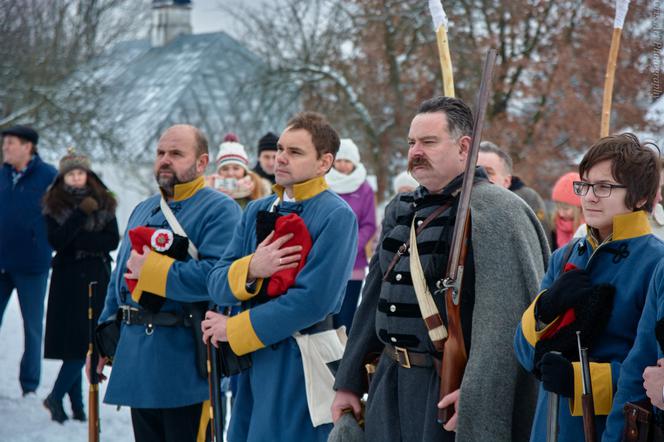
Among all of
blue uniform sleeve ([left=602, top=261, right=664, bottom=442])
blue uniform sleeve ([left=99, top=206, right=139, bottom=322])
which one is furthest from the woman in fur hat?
blue uniform sleeve ([left=602, top=261, right=664, bottom=442])

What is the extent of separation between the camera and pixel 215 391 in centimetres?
443

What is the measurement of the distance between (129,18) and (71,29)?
2.21 meters

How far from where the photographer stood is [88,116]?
67.3 feet

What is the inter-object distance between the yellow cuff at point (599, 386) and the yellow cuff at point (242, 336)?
1494 mm

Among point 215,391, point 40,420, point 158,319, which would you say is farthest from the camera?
point 40,420

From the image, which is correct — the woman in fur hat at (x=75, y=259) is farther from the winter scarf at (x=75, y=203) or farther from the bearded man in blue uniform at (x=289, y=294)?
the bearded man in blue uniform at (x=289, y=294)

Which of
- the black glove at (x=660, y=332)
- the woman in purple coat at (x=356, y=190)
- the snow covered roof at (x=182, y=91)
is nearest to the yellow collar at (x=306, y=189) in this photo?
the black glove at (x=660, y=332)

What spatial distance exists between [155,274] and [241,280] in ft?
1.92

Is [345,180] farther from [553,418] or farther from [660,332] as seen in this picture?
[660,332]

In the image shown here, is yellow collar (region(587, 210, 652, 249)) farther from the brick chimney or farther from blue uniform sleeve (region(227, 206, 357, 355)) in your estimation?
the brick chimney

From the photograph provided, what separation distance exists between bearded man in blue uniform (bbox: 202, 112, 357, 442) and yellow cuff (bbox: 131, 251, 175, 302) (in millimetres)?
282

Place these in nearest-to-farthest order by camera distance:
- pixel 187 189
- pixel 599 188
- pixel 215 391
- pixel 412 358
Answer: pixel 599 188, pixel 412 358, pixel 215 391, pixel 187 189

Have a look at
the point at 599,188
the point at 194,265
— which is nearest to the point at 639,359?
the point at 599,188

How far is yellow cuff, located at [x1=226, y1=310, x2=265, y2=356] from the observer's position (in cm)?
408
